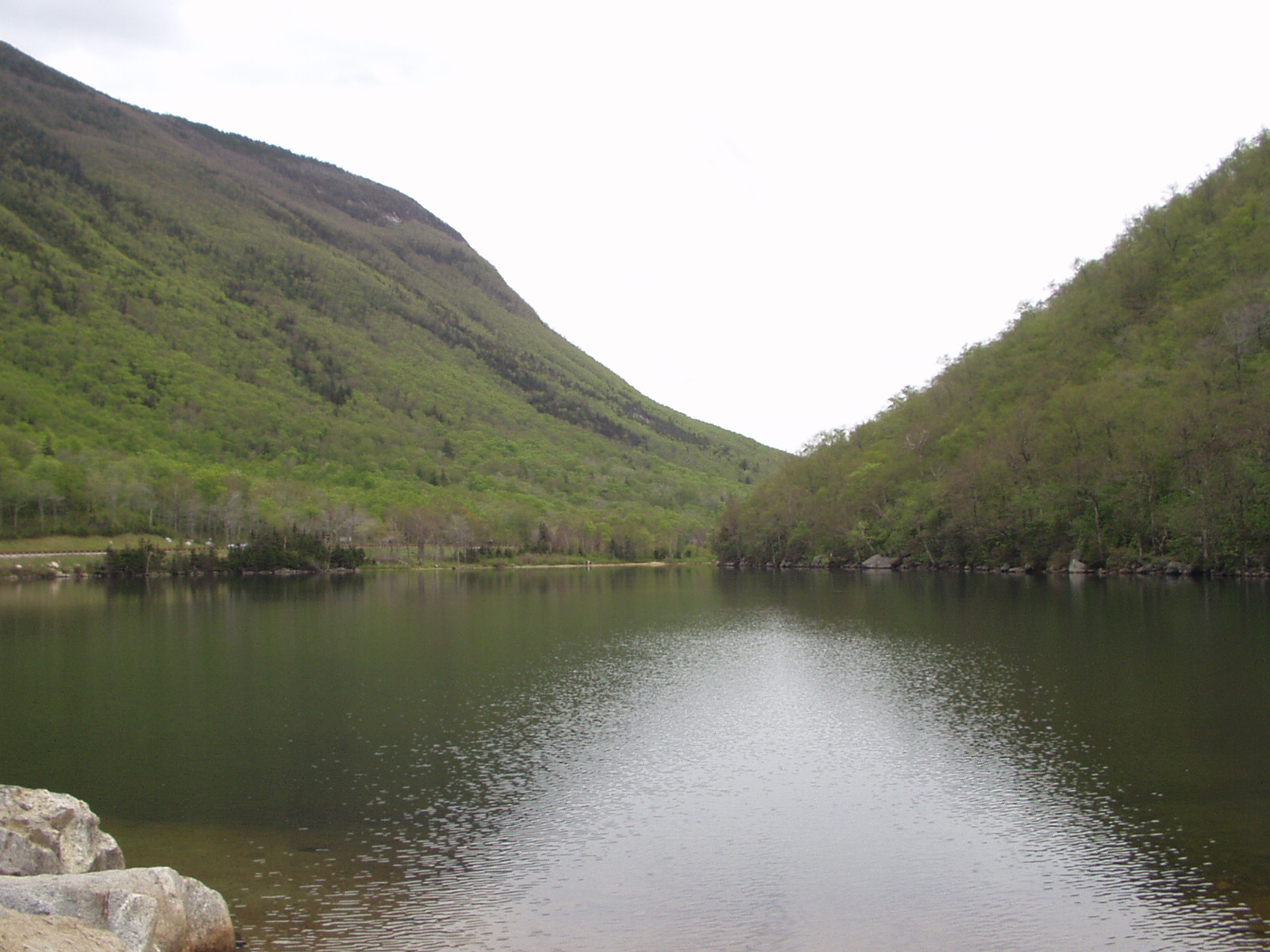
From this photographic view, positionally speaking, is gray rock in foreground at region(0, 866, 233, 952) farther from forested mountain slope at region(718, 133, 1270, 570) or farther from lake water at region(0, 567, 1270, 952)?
forested mountain slope at region(718, 133, 1270, 570)

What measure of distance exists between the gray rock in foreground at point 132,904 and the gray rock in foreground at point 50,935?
0.12 m

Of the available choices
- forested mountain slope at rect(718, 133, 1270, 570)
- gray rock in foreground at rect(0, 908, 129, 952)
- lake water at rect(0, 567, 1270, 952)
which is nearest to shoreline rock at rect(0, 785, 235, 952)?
gray rock in foreground at rect(0, 908, 129, 952)

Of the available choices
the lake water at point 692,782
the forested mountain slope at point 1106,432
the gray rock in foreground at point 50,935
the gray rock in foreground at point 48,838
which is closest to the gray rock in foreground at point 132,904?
the gray rock in foreground at point 50,935

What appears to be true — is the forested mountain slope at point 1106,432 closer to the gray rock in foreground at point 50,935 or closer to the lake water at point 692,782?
the lake water at point 692,782

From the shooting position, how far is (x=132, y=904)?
9.73 meters

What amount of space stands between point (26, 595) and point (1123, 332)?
367 feet

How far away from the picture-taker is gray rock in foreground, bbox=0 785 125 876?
36.5 ft

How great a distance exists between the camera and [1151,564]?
251ft

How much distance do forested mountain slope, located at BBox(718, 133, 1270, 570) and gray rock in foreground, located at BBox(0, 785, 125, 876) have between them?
69148mm

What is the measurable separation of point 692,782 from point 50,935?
1248cm

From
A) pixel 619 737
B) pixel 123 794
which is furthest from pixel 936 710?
pixel 123 794

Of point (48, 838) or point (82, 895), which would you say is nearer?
point (82, 895)

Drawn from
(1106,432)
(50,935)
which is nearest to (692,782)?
(50,935)

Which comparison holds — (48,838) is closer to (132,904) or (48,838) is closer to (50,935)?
(132,904)
